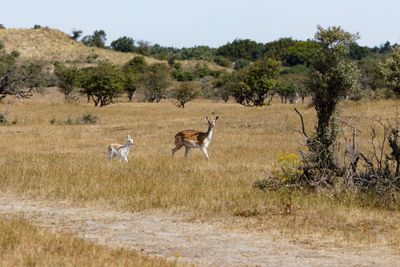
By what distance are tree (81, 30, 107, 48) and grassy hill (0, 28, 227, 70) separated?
1107 centimetres

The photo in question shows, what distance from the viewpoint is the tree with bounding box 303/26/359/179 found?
1750cm

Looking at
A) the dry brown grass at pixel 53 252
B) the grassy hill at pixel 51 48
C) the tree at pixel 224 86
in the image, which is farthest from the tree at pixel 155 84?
the dry brown grass at pixel 53 252

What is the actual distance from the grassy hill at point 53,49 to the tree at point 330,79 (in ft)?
355

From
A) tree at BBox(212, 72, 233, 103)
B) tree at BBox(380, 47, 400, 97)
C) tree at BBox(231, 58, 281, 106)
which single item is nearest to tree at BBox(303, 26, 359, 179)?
tree at BBox(380, 47, 400, 97)

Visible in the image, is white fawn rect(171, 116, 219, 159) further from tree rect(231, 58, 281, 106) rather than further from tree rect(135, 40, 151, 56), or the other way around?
tree rect(135, 40, 151, 56)

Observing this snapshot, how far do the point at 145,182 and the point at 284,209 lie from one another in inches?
180

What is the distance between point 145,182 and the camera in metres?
17.3

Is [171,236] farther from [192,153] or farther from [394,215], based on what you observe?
[192,153]

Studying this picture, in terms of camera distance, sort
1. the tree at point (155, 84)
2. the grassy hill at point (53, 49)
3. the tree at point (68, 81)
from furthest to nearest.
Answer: the grassy hill at point (53, 49)
the tree at point (155, 84)
the tree at point (68, 81)

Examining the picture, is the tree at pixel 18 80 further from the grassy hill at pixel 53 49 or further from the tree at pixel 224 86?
the grassy hill at pixel 53 49

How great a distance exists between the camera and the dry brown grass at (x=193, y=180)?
13297 mm

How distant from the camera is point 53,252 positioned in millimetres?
9820

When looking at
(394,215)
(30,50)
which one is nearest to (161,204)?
(394,215)

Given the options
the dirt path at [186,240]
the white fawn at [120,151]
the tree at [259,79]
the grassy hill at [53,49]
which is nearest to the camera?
the dirt path at [186,240]
